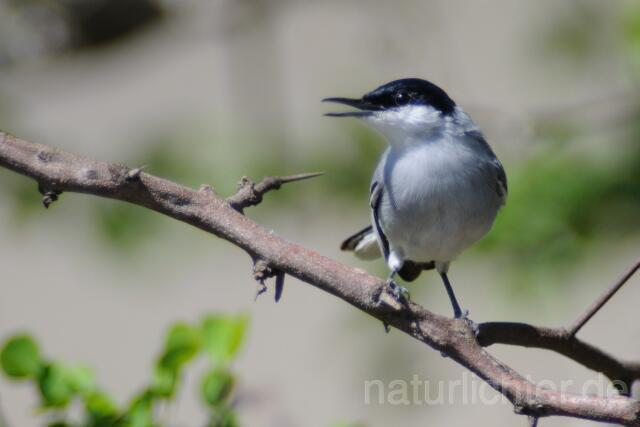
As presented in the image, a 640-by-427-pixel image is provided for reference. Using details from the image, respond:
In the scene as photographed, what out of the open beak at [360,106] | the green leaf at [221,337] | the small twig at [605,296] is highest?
the small twig at [605,296]

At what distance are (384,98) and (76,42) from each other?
6.12ft

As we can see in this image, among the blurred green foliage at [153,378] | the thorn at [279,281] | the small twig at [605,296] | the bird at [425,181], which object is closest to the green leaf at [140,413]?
the blurred green foliage at [153,378]

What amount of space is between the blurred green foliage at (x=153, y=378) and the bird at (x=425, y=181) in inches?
42.1

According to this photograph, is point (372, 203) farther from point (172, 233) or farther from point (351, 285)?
point (351, 285)

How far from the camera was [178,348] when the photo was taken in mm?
1607

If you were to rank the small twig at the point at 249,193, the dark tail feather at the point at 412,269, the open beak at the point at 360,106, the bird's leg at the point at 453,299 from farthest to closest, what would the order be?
the dark tail feather at the point at 412,269, the bird's leg at the point at 453,299, the open beak at the point at 360,106, the small twig at the point at 249,193

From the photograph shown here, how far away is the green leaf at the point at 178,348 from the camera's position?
160 cm

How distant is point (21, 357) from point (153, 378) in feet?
0.74

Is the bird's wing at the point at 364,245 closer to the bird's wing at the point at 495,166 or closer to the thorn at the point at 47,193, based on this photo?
the bird's wing at the point at 495,166

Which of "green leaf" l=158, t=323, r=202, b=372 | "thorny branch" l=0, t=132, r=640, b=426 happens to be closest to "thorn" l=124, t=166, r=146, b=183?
"thorny branch" l=0, t=132, r=640, b=426

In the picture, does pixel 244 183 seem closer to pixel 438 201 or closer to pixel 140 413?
pixel 140 413

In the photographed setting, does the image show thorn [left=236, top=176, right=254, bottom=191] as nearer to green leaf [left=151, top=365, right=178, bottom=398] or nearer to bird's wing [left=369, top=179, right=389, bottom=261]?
green leaf [left=151, top=365, right=178, bottom=398]

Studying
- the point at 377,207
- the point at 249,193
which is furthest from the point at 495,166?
the point at 249,193

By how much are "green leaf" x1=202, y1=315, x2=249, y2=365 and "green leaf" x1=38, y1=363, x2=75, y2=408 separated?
249 mm
